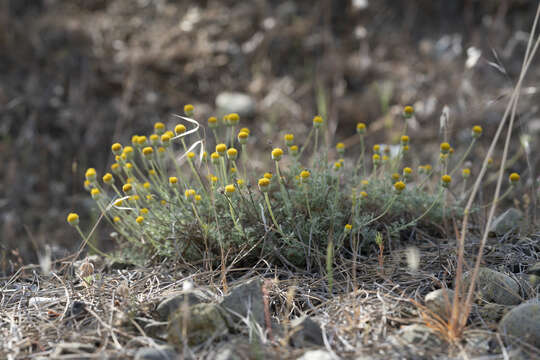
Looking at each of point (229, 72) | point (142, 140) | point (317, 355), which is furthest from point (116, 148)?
point (229, 72)

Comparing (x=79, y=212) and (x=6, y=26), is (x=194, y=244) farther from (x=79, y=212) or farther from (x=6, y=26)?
(x=6, y=26)

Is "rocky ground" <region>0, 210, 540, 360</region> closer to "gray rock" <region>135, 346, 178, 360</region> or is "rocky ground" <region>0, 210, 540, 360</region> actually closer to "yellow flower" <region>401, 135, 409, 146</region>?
"gray rock" <region>135, 346, 178, 360</region>

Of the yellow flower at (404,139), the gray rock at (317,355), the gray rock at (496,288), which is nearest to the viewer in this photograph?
the gray rock at (317,355)

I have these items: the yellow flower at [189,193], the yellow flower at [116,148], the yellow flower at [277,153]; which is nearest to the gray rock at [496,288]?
the yellow flower at [277,153]

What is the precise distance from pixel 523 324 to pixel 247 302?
888 millimetres

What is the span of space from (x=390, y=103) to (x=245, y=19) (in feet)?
6.53

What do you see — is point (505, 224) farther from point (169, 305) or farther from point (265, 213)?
point (169, 305)

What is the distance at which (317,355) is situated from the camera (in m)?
1.42

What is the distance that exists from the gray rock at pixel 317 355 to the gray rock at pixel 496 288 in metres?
0.65

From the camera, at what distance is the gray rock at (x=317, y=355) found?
1402 millimetres

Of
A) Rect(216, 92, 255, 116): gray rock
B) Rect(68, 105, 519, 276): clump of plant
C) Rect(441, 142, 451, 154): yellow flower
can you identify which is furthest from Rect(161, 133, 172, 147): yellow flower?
Rect(216, 92, 255, 116): gray rock

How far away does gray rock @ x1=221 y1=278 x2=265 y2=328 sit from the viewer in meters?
1.64

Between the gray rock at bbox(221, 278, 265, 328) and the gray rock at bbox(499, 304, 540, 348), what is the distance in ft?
2.57

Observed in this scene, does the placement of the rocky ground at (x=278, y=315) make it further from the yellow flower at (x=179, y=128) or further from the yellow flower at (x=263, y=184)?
the yellow flower at (x=179, y=128)
